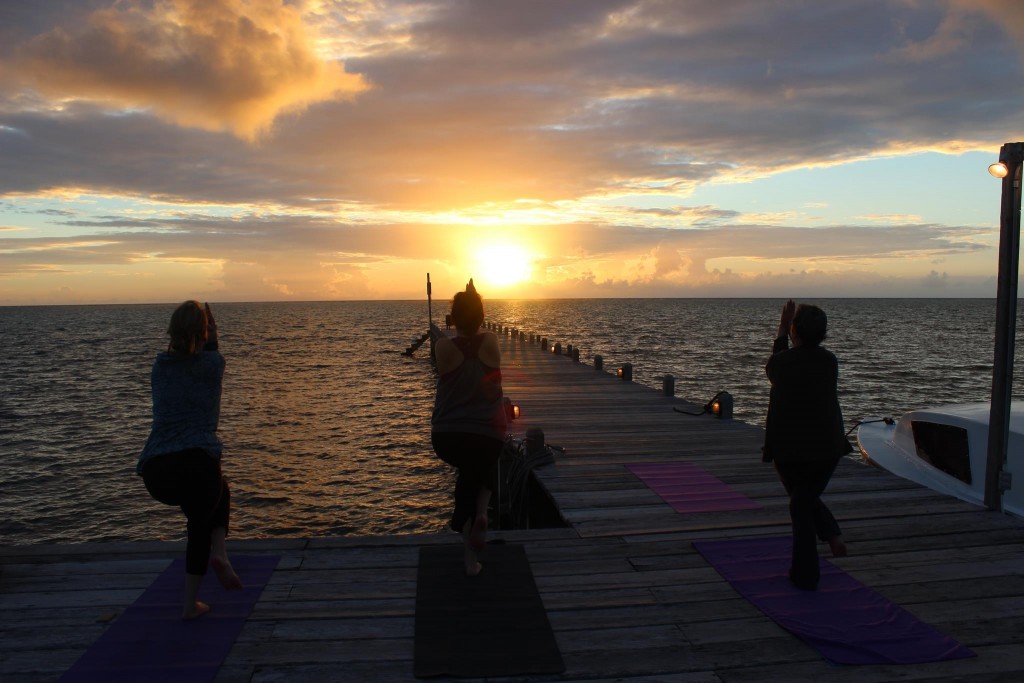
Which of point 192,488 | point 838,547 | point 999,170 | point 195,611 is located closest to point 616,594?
point 838,547

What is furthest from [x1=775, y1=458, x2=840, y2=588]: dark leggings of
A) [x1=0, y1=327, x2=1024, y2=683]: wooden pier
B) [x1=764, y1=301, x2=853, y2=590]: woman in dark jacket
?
[x1=0, y1=327, x2=1024, y2=683]: wooden pier

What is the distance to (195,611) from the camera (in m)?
4.15

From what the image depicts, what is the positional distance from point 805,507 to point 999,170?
378 cm

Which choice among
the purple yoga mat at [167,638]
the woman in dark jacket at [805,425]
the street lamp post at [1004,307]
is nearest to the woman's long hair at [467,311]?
the woman in dark jacket at [805,425]

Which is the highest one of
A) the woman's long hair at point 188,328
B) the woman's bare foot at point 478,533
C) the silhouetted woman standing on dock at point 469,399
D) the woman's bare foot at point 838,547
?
the woman's long hair at point 188,328

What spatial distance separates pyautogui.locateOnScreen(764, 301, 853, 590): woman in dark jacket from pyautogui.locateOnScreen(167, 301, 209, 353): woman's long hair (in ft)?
12.2

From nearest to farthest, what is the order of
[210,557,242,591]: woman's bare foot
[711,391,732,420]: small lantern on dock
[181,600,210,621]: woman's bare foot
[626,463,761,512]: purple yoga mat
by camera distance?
[181,600,210,621]: woman's bare foot → [210,557,242,591]: woman's bare foot → [626,463,761,512]: purple yoga mat → [711,391,732,420]: small lantern on dock

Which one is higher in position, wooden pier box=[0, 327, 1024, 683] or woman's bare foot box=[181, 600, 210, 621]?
woman's bare foot box=[181, 600, 210, 621]

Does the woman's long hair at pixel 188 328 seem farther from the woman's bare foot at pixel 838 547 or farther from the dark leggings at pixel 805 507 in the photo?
the woman's bare foot at pixel 838 547

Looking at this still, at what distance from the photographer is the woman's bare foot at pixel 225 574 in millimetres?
4273

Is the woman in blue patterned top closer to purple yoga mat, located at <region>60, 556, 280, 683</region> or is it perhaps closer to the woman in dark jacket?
purple yoga mat, located at <region>60, 556, 280, 683</region>

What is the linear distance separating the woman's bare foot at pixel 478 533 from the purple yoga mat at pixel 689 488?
2.70 meters

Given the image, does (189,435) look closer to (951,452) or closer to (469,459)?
(469,459)

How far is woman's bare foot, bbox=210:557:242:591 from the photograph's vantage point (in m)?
4.27
